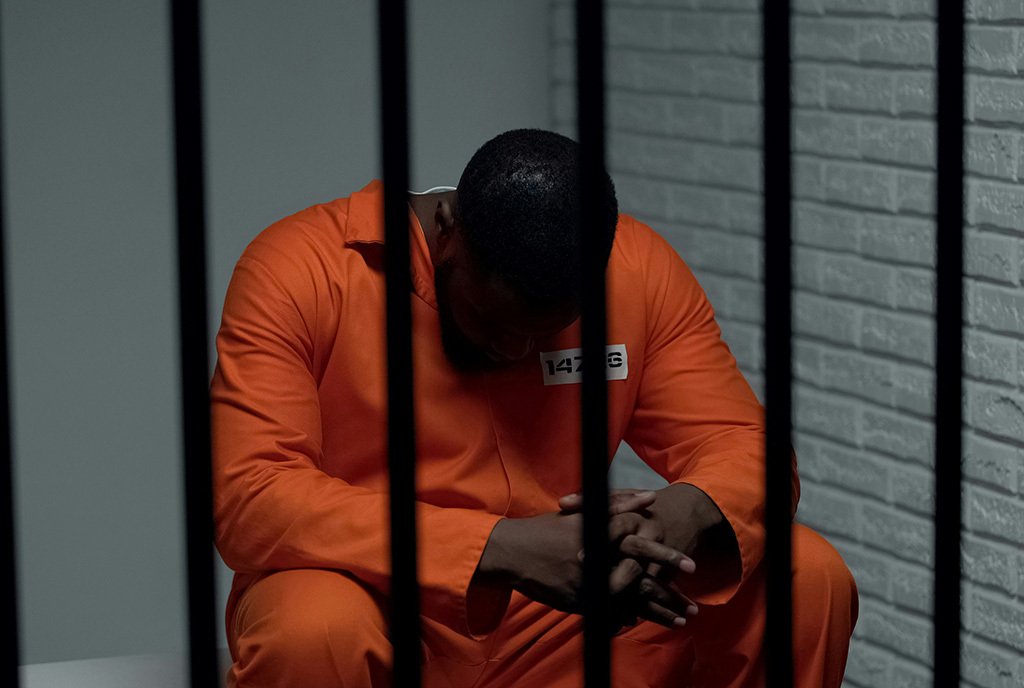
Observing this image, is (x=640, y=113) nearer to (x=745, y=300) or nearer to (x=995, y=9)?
(x=745, y=300)

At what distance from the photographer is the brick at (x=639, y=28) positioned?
3.04m

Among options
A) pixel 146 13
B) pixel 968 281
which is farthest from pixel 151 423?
pixel 968 281

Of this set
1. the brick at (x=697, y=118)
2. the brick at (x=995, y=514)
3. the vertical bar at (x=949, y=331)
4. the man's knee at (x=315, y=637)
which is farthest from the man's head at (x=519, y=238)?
the brick at (x=697, y=118)

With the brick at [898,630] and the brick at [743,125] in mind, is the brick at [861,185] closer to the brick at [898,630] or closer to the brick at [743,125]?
the brick at [743,125]

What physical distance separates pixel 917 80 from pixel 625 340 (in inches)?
34.6

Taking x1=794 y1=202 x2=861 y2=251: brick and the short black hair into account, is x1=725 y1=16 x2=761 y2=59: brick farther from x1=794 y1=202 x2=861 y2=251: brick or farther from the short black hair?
the short black hair

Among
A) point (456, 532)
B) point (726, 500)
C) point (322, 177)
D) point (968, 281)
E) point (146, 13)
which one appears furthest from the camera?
point (322, 177)

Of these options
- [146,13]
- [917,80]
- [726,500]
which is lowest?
[726,500]

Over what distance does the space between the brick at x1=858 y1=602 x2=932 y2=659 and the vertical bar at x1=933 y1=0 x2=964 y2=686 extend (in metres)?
1.68

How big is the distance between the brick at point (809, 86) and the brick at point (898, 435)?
0.56m

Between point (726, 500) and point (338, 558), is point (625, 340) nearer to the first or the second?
point (726, 500)

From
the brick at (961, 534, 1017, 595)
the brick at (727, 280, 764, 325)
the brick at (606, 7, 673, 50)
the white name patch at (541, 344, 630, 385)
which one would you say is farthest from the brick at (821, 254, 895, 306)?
the white name patch at (541, 344, 630, 385)

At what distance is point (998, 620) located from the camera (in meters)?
2.20

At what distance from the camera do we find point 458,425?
1.69 m
